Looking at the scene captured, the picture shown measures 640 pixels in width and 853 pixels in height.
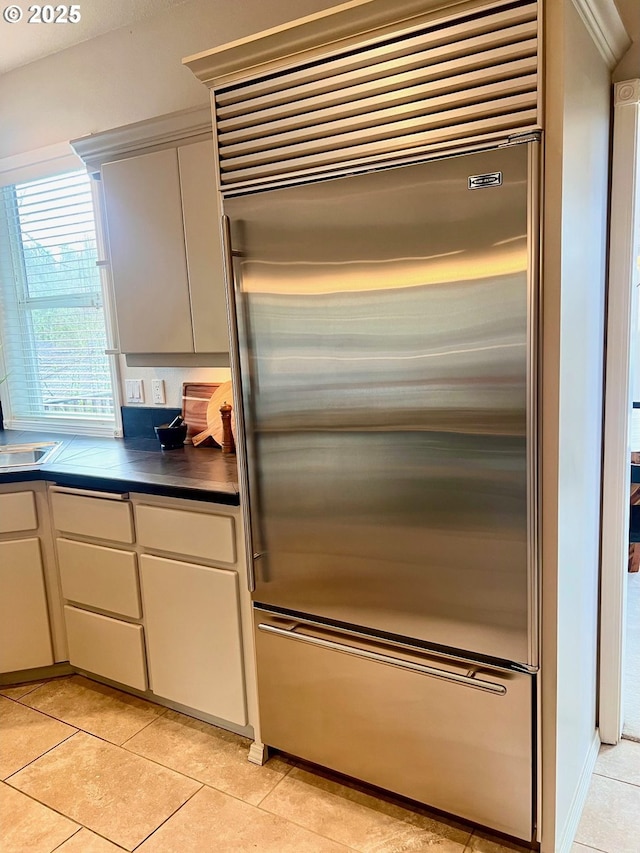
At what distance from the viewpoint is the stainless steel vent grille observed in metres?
1.40

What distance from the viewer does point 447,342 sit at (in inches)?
61.1

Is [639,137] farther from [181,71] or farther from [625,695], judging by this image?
[625,695]

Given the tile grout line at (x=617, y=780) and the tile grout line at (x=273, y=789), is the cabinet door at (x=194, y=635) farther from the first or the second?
the tile grout line at (x=617, y=780)

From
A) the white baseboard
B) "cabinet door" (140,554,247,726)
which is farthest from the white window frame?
the white baseboard

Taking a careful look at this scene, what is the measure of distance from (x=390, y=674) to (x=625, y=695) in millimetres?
1210

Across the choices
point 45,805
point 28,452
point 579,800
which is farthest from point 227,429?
point 579,800

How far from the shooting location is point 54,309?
328 centimetres

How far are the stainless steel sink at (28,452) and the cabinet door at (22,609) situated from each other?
0.43 m

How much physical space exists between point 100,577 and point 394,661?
47.8 inches

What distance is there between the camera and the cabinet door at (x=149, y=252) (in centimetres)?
231

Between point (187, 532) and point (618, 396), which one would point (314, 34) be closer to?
point (618, 396)

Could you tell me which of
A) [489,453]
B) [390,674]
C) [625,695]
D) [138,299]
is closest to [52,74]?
[138,299]

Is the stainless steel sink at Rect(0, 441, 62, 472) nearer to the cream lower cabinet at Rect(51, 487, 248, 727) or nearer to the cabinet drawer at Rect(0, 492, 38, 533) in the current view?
the cabinet drawer at Rect(0, 492, 38, 533)

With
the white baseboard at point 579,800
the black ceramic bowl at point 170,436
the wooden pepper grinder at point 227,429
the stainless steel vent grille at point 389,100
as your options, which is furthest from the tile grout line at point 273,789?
the stainless steel vent grille at point 389,100
